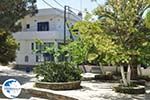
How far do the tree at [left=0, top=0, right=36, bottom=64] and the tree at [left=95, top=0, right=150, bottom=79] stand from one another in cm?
942

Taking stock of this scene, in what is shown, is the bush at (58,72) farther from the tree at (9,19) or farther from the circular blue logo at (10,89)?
the circular blue logo at (10,89)

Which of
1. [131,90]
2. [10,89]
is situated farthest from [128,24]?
[10,89]

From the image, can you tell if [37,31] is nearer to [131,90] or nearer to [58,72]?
[58,72]

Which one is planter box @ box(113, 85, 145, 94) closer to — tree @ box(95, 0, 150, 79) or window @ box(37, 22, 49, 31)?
tree @ box(95, 0, 150, 79)

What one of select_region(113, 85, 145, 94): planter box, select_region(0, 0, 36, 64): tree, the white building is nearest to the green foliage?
select_region(113, 85, 145, 94): planter box

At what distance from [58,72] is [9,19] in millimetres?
7820

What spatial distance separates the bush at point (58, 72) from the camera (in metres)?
17.7

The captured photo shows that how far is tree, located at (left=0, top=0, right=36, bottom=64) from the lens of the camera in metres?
23.5

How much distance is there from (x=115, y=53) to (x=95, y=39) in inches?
51.5

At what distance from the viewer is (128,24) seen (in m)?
15.3

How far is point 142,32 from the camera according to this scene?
1597 cm

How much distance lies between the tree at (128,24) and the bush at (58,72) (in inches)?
138

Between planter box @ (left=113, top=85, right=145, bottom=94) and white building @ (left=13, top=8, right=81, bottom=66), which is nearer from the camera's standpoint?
planter box @ (left=113, top=85, right=145, bottom=94)

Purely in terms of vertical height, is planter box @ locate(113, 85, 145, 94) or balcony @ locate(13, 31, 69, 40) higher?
balcony @ locate(13, 31, 69, 40)
